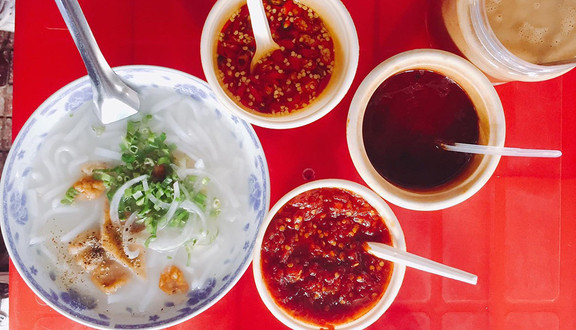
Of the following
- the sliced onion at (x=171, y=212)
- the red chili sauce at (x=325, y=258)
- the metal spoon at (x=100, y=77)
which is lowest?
the red chili sauce at (x=325, y=258)

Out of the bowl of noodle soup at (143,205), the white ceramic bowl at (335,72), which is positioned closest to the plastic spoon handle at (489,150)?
the white ceramic bowl at (335,72)

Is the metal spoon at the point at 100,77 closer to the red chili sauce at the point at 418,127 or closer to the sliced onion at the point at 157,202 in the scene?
the sliced onion at the point at 157,202

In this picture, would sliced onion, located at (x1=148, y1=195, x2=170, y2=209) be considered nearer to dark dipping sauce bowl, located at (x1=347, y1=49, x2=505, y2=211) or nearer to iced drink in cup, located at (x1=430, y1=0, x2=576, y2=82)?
dark dipping sauce bowl, located at (x1=347, y1=49, x2=505, y2=211)

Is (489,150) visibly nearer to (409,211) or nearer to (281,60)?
(409,211)

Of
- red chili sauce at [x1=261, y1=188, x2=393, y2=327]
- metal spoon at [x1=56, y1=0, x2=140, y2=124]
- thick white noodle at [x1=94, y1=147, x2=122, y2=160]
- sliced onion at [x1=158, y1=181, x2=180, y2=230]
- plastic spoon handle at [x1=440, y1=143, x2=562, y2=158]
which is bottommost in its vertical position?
red chili sauce at [x1=261, y1=188, x2=393, y2=327]

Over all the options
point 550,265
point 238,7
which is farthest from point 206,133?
point 550,265

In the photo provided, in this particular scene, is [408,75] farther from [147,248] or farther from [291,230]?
[147,248]

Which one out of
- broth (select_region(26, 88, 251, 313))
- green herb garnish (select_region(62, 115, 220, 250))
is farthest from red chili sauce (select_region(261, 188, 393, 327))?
green herb garnish (select_region(62, 115, 220, 250))
